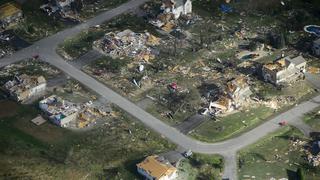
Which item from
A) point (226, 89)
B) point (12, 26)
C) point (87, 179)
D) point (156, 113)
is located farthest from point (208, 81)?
point (12, 26)

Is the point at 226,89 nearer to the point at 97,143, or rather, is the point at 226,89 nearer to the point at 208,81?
the point at 208,81

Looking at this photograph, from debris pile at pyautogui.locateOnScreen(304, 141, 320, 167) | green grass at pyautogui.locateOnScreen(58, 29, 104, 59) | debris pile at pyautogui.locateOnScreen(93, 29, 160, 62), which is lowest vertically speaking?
green grass at pyautogui.locateOnScreen(58, 29, 104, 59)

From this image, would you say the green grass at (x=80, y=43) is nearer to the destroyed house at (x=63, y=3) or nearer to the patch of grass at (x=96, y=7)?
the patch of grass at (x=96, y=7)

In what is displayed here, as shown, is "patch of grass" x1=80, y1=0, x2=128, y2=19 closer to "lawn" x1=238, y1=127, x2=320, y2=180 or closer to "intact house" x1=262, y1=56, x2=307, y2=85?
"intact house" x1=262, y1=56, x2=307, y2=85

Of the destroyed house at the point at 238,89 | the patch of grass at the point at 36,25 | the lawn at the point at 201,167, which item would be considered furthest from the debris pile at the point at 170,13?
the lawn at the point at 201,167

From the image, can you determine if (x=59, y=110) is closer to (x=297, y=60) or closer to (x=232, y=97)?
(x=232, y=97)

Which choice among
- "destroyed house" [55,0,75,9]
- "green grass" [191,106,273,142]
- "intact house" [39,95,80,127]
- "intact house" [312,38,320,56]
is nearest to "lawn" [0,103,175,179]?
"intact house" [39,95,80,127]
